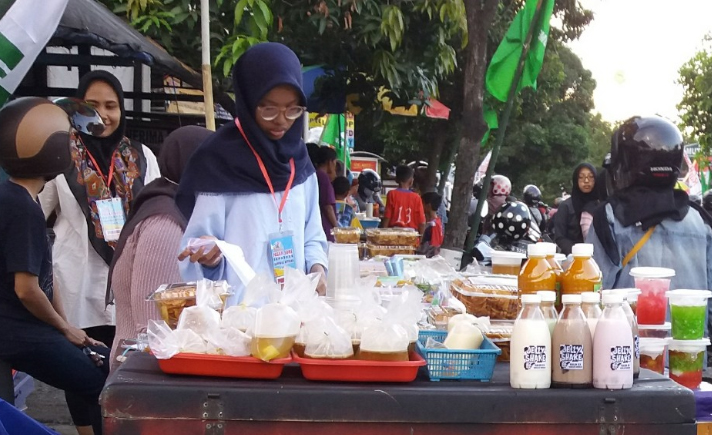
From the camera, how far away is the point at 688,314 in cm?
303

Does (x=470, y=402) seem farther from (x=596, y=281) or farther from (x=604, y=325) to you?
(x=596, y=281)

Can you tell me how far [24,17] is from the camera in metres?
3.80

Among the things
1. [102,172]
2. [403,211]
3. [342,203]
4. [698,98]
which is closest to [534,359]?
[102,172]

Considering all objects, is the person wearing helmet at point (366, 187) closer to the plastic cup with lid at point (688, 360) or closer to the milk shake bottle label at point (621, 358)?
the plastic cup with lid at point (688, 360)

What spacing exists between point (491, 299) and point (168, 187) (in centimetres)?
148

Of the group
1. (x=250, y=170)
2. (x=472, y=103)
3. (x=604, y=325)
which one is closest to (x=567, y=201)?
(x=472, y=103)

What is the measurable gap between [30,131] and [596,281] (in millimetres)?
2775

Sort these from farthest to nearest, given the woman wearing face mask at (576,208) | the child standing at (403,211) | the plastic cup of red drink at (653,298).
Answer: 1. the child standing at (403,211)
2. the woman wearing face mask at (576,208)
3. the plastic cup of red drink at (653,298)

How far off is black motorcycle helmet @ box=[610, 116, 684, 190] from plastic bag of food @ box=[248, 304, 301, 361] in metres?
2.10

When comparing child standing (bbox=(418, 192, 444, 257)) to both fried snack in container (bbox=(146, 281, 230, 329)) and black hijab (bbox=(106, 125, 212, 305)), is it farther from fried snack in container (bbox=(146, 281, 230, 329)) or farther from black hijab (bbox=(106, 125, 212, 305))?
fried snack in container (bbox=(146, 281, 230, 329))

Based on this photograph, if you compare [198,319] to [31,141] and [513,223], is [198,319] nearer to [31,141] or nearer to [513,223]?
[31,141]

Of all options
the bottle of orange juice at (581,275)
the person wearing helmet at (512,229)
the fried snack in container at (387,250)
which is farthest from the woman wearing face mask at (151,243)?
the person wearing helmet at (512,229)

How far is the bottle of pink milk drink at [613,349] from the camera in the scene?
228 cm

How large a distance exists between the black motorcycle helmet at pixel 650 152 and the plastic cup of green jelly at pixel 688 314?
0.82 metres
